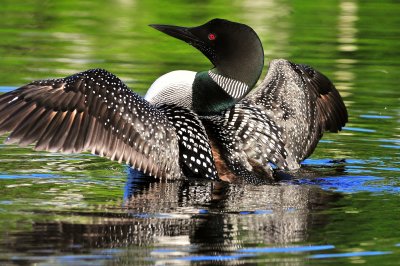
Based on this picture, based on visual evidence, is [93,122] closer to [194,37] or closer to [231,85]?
[231,85]

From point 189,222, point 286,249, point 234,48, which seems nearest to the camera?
point 286,249

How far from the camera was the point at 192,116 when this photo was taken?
759 cm

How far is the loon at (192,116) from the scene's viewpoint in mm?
7133

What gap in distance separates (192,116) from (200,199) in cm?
95

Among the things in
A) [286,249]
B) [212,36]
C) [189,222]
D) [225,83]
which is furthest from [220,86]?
[286,249]

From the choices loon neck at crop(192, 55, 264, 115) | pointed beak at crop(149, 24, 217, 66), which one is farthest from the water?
pointed beak at crop(149, 24, 217, 66)

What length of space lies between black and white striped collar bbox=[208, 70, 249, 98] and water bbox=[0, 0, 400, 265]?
2.39 feet

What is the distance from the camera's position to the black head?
779cm

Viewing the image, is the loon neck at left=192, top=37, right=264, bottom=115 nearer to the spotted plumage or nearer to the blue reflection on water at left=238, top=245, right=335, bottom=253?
the spotted plumage

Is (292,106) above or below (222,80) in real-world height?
below

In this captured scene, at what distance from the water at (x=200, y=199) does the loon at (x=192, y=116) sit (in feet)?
0.70

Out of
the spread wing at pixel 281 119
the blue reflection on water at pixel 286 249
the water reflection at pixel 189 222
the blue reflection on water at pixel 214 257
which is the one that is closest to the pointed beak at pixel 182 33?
the spread wing at pixel 281 119

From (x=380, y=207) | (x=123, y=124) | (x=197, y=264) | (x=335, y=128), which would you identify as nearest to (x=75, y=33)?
(x=335, y=128)

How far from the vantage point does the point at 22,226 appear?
19.3 feet
